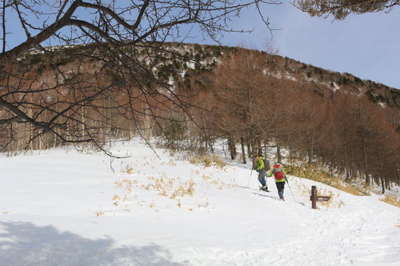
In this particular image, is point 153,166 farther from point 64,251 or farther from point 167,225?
point 64,251

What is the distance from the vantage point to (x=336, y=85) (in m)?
61.8

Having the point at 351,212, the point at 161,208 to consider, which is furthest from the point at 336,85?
the point at 161,208

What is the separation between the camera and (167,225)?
19.3 ft

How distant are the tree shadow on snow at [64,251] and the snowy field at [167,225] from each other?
13mm

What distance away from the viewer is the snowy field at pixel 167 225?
4391 millimetres

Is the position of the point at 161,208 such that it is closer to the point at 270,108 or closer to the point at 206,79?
the point at 206,79

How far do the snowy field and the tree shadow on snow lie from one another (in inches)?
0.5

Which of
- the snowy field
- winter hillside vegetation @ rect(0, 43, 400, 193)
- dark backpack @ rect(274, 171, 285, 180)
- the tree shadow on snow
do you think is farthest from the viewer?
dark backpack @ rect(274, 171, 285, 180)

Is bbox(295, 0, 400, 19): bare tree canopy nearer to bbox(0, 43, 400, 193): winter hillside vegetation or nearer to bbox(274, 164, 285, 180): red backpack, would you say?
bbox(0, 43, 400, 193): winter hillside vegetation

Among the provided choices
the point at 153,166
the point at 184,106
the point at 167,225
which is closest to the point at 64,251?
the point at 167,225

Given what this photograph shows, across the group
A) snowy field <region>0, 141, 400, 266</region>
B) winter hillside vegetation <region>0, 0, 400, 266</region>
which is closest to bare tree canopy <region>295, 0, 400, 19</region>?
winter hillside vegetation <region>0, 0, 400, 266</region>

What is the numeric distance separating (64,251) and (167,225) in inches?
83.3

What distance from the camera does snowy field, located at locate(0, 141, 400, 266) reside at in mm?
Result: 4391

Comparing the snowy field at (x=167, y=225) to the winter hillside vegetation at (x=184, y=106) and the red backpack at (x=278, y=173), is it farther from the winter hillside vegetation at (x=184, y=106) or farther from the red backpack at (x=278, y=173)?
the red backpack at (x=278, y=173)
